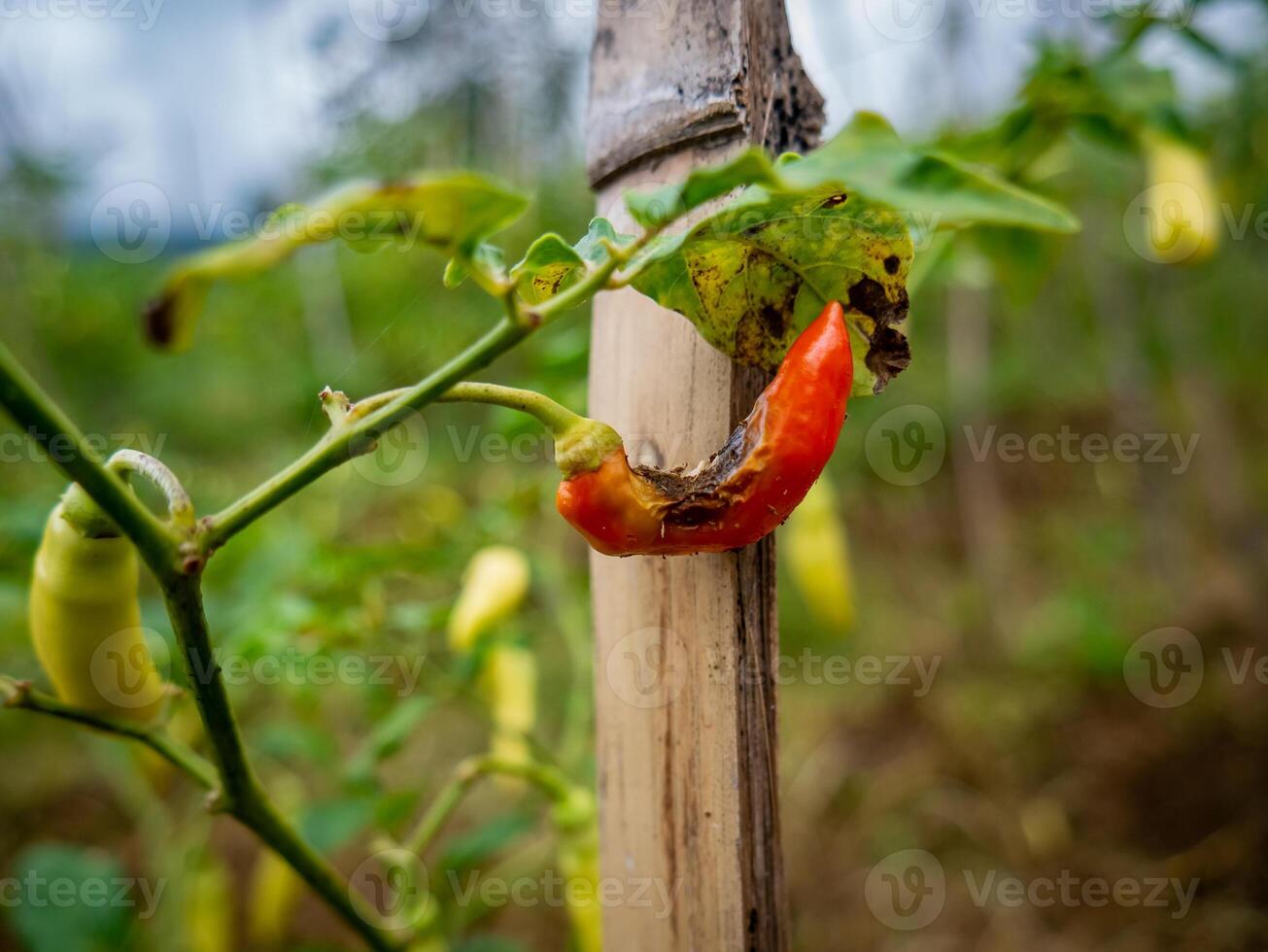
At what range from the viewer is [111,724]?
0.40 m

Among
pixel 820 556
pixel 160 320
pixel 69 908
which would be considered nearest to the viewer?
pixel 160 320

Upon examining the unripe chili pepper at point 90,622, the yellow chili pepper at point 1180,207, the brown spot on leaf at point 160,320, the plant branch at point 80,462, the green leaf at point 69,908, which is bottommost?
the green leaf at point 69,908

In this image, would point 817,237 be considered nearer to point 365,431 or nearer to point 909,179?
point 909,179

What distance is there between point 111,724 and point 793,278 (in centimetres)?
37

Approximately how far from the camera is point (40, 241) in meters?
1.78

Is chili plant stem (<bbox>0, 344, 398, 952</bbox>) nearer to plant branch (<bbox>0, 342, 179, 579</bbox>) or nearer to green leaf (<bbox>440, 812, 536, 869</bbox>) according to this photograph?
plant branch (<bbox>0, 342, 179, 579</bbox>)

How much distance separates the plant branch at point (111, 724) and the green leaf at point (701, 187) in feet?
1.10

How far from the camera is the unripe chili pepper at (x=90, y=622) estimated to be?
35 centimetres

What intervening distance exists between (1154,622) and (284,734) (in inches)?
66.2

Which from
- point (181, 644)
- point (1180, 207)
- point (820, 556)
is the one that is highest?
point (1180, 207)

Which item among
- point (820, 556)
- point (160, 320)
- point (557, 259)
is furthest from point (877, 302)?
point (820, 556)

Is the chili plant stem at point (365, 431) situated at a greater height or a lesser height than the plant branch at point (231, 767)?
greater

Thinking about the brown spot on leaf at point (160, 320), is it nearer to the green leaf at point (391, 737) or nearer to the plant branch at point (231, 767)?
the plant branch at point (231, 767)

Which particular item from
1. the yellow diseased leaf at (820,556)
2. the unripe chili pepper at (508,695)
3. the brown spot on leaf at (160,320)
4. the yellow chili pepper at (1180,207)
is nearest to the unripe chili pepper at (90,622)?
the brown spot on leaf at (160,320)
